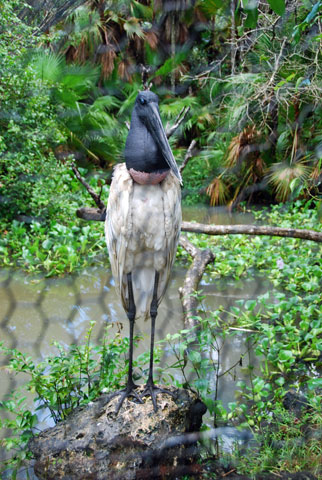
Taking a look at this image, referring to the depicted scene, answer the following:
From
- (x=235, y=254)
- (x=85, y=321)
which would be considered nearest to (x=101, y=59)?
(x=235, y=254)

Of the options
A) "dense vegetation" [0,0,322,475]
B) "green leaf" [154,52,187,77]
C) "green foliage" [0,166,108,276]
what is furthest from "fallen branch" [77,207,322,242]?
"green leaf" [154,52,187,77]

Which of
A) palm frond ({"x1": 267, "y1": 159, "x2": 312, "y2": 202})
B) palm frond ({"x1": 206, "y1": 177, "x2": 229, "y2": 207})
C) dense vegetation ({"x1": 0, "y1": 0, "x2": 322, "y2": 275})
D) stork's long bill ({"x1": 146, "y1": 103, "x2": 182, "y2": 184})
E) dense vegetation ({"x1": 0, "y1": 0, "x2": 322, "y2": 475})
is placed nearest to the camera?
stork's long bill ({"x1": 146, "y1": 103, "x2": 182, "y2": 184})

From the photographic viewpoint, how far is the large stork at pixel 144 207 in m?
1.04

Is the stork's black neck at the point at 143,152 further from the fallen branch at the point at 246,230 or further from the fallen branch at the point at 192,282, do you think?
the fallen branch at the point at 246,230

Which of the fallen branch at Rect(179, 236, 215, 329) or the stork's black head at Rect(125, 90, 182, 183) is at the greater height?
the stork's black head at Rect(125, 90, 182, 183)

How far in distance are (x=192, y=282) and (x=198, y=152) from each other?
2206mm

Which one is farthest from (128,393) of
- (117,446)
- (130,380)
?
(117,446)

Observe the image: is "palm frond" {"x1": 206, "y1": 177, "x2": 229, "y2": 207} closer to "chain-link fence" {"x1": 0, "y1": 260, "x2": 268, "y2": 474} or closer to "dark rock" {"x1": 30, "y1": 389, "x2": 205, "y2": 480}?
"chain-link fence" {"x1": 0, "y1": 260, "x2": 268, "y2": 474}

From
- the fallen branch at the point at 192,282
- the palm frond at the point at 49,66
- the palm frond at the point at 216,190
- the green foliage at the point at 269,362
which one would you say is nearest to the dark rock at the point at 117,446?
the green foliage at the point at 269,362

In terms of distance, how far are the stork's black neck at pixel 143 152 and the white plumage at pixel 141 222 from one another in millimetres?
54

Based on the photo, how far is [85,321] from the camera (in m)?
1.89

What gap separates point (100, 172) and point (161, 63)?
0.88m

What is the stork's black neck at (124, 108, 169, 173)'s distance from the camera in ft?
3.41

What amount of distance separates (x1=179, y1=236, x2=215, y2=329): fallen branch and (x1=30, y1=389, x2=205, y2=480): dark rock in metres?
0.49
